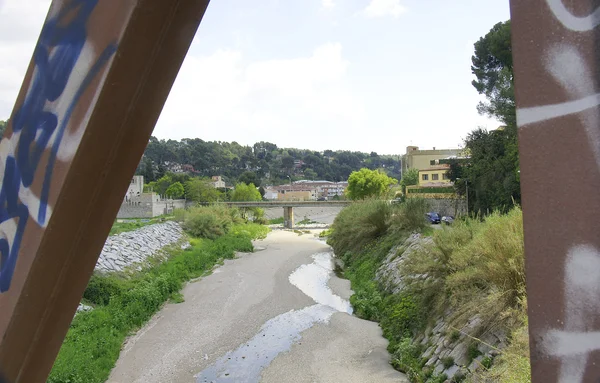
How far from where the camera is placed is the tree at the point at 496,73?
706 inches

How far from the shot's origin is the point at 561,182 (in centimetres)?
111

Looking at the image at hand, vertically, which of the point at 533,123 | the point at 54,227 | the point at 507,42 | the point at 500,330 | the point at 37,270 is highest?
the point at 507,42

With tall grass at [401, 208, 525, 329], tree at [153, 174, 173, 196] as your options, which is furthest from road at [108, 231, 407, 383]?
tree at [153, 174, 173, 196]

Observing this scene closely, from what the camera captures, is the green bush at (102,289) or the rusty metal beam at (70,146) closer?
the rusty metal beam at (70,146)

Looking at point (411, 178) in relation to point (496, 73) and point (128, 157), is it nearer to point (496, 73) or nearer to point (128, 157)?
point (496, 73)

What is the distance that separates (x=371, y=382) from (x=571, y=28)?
7.48 m

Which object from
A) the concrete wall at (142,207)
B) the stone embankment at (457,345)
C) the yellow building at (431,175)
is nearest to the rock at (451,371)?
the stone embankment at (457,345)

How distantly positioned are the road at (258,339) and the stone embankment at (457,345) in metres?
0.80

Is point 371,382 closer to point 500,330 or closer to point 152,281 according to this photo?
point 500,330

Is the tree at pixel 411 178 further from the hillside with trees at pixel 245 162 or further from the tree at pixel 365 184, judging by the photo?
the hillside with trees at pixel 245 162

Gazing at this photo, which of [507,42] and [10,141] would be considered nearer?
[10,141]

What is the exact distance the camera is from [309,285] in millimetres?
15797

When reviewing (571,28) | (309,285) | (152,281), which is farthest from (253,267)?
(571,28)

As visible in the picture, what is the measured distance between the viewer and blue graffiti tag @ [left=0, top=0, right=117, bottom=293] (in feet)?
6.17
